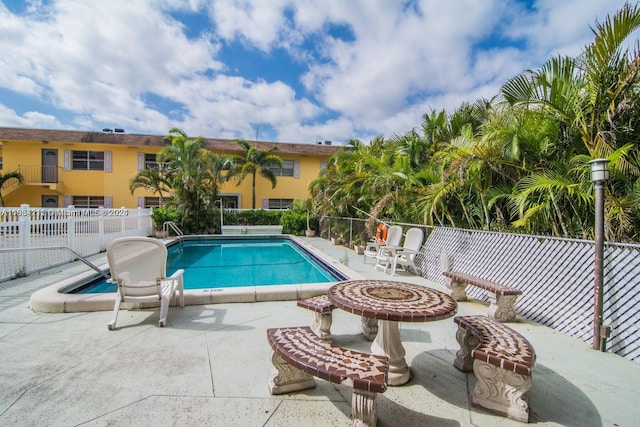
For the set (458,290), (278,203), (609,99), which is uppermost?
(609,99)

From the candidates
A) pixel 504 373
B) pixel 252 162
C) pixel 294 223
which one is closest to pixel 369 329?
pixel 504 373

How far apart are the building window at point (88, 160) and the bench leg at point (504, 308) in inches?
902

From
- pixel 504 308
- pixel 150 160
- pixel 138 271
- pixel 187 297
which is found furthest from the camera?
pixel 150 160

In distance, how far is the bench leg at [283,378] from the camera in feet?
8.01

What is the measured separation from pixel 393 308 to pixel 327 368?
0.78 meters

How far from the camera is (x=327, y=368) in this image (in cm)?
193

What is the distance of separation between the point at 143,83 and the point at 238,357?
46.6 ft

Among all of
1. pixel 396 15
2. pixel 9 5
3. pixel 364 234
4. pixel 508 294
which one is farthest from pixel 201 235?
pixel 508 294

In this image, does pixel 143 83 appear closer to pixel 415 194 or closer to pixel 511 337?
pixel 415 194

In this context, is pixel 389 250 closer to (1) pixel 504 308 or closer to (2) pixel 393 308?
(1) pixel 504 308

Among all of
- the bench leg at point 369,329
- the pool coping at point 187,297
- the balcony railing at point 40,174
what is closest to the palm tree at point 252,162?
the balcony railing at point 40,174

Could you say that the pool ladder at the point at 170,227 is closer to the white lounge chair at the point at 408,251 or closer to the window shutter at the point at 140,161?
the window shutter at the point at 140,161

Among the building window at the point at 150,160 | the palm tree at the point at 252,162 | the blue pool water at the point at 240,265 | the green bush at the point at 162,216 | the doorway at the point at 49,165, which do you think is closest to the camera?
the blue pool water at the point at 240,265

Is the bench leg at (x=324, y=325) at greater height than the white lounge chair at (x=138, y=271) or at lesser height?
lesser
